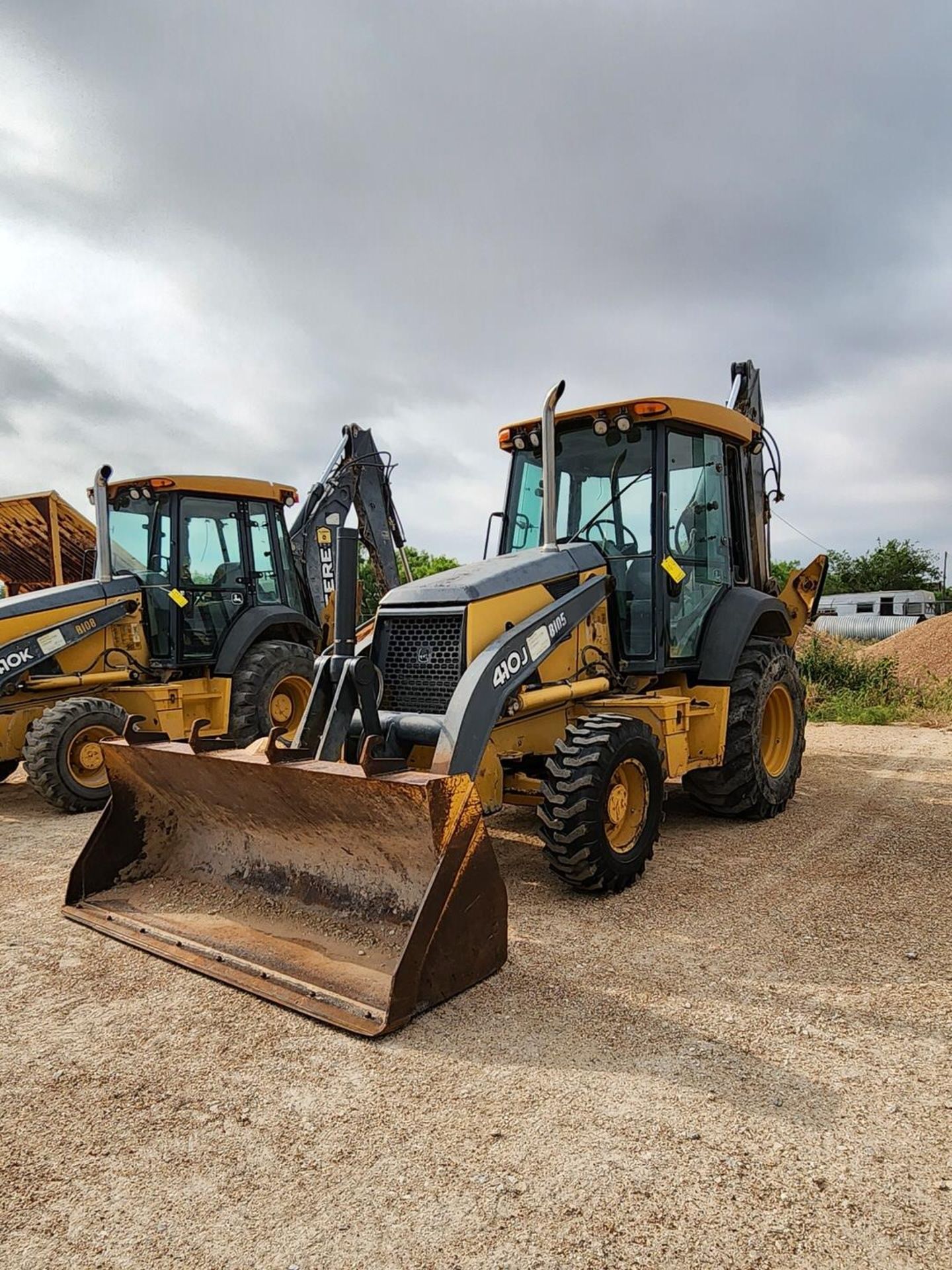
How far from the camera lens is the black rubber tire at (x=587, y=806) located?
4383 millimetres

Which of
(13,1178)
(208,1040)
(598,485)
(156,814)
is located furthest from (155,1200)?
(598,485)

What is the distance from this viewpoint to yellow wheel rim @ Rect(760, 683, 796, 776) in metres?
6.88

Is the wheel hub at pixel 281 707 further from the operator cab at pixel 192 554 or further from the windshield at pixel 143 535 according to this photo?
the windshield at pixel 143 535

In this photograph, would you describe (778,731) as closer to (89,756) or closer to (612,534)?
(612,534)

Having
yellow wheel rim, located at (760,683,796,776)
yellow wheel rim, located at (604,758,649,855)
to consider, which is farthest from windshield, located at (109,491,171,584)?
yellow wheel rim, located at (760,683,796,776)

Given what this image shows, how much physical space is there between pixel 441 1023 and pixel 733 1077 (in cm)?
100

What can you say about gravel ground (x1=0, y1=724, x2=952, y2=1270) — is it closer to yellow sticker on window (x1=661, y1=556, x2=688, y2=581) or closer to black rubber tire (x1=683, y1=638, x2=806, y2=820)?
black rubber tire (x1=683, y1=638, x2=806, y2=820)

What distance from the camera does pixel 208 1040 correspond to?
314 centimetres

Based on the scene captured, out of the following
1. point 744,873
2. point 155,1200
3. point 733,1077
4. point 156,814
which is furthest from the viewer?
point 744,873

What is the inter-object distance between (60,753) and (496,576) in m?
3.78

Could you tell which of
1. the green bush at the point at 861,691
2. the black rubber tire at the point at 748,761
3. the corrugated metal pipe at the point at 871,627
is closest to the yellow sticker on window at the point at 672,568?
the black rubber tire at the point at 748,761

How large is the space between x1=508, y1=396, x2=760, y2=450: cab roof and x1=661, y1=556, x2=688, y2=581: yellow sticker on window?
0.87m

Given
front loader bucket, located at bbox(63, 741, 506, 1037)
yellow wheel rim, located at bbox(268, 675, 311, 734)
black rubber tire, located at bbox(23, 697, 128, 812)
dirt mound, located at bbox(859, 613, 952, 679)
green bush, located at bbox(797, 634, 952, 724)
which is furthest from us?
dirt mound, located at bbox(859, 613, 952, 679)

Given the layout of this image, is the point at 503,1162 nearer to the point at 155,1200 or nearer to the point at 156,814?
the point at 155,1200
